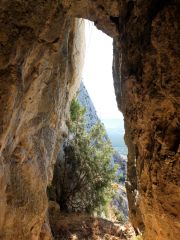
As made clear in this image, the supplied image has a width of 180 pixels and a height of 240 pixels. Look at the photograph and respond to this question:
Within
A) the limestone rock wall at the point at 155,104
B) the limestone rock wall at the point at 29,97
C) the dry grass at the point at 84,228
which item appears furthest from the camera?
the dry grass at the point at 84,228

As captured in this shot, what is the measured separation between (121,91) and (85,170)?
1052 centimetres

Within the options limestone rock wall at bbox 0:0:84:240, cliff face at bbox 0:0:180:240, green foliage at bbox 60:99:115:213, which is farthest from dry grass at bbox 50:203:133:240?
cliff face at bbox 0:0:180:240

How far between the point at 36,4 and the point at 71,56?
4438 millimetres

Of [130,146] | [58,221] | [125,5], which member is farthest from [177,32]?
[58,221]

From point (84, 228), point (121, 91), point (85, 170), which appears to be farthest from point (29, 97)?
point (85, 170)

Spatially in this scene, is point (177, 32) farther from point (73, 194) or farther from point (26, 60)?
point (73, 194)

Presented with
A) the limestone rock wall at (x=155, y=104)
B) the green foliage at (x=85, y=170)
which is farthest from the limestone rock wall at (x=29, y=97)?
the green foliage at (x=85, y=170)

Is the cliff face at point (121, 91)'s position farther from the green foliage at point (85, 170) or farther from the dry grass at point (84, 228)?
the green foliage at point (85, 170)

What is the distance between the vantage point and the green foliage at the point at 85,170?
16109mm

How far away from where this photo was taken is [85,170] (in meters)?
16.4

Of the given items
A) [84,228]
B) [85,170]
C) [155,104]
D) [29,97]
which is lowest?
[84,228]

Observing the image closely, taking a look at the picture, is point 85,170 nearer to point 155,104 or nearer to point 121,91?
point 121,91

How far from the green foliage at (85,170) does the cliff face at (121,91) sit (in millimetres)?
6119

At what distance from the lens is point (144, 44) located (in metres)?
5.38
